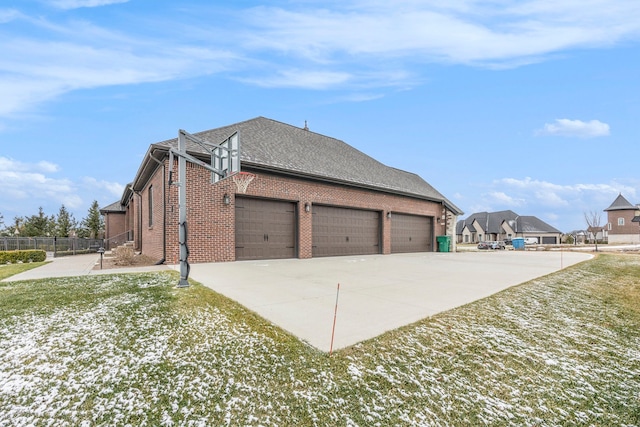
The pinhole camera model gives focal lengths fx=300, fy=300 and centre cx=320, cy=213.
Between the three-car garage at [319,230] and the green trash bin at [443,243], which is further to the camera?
the green trash bin at [443,243]

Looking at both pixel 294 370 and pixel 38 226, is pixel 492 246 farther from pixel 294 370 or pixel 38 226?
pixel 38 226

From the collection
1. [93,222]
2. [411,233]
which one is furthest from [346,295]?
[93,222]

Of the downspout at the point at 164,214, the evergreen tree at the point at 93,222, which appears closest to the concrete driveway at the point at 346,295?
the downspout at the point at 164,214

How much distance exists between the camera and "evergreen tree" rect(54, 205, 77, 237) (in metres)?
Result: 32.3

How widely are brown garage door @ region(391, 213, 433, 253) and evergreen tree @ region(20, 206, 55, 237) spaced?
115ft

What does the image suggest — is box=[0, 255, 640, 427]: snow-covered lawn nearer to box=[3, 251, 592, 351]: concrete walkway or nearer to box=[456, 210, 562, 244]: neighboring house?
box=[3, 251, 592, 351]: concrete walkway

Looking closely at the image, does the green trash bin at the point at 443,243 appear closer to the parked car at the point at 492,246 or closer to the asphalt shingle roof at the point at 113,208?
the parked car at the point at 492,246

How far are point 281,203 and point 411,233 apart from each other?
33.7ft

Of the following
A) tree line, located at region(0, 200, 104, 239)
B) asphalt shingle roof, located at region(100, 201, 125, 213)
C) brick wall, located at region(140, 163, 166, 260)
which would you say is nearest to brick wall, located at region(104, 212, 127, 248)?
asphalt shingle roof, located at region(100, 201, 125, 213)

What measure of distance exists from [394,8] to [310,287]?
8617 mm

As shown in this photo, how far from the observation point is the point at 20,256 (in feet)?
44.8

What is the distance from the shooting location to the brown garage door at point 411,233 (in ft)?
59.5

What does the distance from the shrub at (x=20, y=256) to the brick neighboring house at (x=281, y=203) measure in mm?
4209

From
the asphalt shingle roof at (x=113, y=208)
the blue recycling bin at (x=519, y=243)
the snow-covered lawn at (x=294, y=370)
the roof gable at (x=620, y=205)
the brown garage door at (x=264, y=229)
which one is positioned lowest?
the blue recycling bin at (x=519, y=243)
